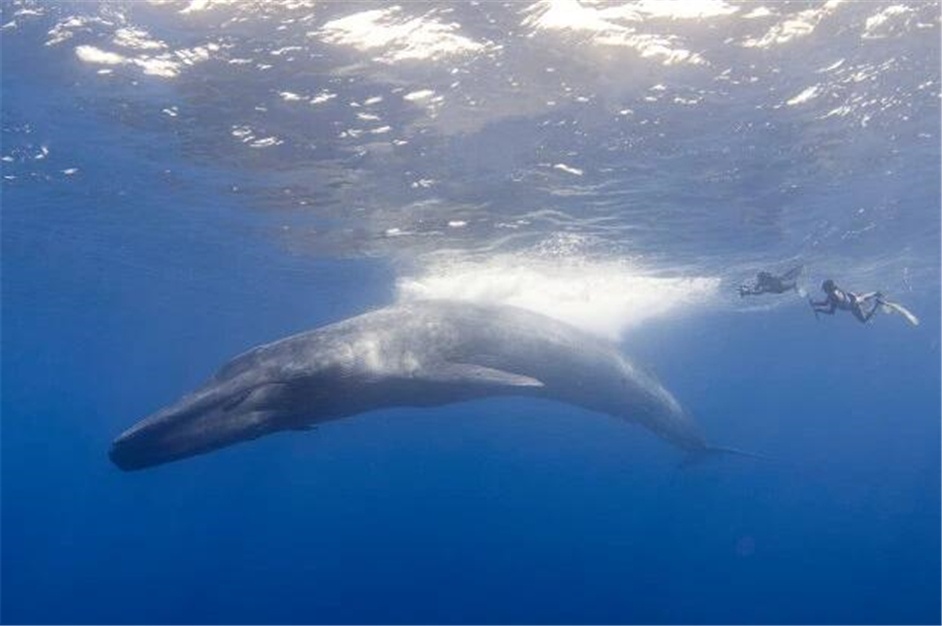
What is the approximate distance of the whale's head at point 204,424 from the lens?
7875 millimetres

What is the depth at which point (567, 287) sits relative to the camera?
31.0m

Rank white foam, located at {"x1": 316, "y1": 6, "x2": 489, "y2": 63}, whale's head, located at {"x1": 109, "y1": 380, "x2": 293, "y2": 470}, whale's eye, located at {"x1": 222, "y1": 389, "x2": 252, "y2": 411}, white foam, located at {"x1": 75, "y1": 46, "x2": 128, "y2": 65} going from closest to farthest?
1. whale's head, located at {"x1": 109, "y1": 380, "x2": 293, "y2": 470}
2. whale's eye, located at {"x1": 222, "y1": 389, "x2": 252, "y2": 411}
3. white foam, located at {"x1": 316, "y1": 6, "x2": 489, "y2": 63}
4. white foam, located at {"x1": 75, "y1": 46, "x2": 128, "y2": 65}

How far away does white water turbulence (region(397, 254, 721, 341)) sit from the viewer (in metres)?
27.9

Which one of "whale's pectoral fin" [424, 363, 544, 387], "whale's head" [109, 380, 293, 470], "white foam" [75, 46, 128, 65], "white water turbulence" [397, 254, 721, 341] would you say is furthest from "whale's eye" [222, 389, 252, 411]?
"white water turbulence" [397, 254, 721, 341]

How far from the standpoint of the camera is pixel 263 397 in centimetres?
902

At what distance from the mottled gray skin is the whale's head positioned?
0.01 meters

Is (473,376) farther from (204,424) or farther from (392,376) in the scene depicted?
(204,424)

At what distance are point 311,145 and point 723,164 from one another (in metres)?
9.76

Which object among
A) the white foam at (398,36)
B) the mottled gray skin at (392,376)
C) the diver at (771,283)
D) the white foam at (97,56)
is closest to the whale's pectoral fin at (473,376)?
the mottled gray skin at (392,376)

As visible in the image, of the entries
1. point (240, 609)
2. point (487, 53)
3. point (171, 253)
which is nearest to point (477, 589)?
point (240, 609)

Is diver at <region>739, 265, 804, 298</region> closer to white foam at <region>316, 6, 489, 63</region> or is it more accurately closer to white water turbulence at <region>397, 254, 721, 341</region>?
white foam at <region>316, 6, 489, 63</region>

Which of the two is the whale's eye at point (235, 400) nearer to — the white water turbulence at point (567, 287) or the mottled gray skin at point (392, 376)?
the mottled gray skin at point (392, 376)

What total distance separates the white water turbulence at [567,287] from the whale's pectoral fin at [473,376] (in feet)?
49.6

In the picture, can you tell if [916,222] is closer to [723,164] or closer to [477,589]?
[723,164]
